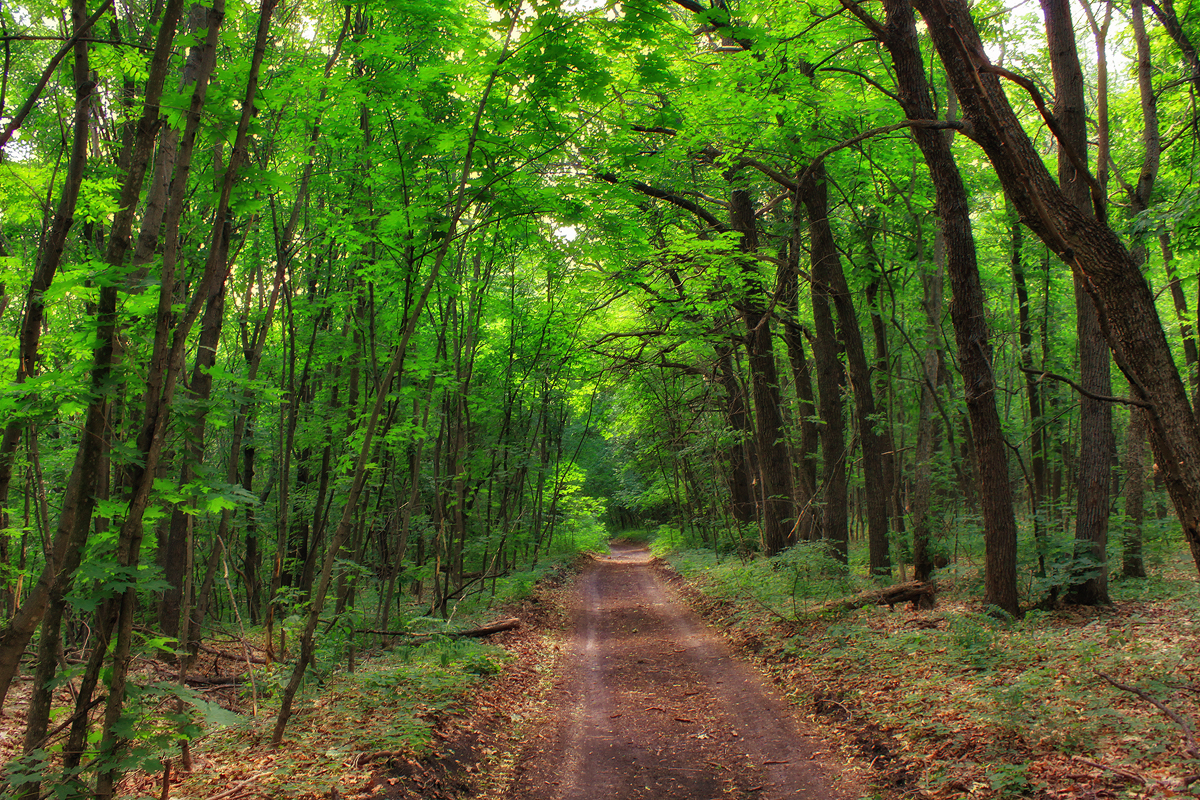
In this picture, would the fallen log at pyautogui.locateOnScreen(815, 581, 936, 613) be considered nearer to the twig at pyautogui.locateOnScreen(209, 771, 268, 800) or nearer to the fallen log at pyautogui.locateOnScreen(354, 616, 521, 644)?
the fallen log at pyautogui.locateOnScreen(354, 616, 521, 644)

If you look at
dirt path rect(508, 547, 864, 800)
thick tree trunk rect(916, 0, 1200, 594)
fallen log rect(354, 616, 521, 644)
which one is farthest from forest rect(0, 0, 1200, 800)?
dirt path rect(508, 547, 864, 800)

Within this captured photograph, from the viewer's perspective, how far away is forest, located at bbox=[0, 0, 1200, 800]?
3.37 meters

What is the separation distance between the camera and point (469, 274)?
14.1 meters

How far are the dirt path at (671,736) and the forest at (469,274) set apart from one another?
1660 millimetres

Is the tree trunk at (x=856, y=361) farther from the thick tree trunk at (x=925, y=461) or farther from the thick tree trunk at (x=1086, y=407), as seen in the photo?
the thick tree trunk at (x=1086, y=407)

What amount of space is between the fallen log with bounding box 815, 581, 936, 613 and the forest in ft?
0.37

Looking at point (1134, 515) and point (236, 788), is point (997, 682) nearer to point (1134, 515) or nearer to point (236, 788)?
point (236, 788)

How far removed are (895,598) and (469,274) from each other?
10.4 metres

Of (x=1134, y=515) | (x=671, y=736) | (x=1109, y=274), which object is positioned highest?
(x=1109, y=274)

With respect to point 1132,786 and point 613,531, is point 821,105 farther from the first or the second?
point 613,531

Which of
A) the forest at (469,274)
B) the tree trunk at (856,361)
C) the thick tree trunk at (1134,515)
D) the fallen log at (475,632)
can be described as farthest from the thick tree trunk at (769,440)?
the fallen log at (475,632)

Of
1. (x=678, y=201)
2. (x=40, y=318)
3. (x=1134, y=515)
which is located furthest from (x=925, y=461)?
(x=40, y=318)

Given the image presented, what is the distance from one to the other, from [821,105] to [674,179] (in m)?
3.98

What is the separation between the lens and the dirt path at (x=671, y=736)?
492 centimetres
